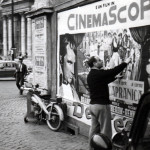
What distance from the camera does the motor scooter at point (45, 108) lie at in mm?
8641

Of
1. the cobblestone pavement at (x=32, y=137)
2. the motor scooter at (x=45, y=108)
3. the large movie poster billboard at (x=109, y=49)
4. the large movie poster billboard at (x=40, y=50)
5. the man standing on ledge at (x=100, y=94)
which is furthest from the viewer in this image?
the large movie poster billboard at (x=40, y=50)

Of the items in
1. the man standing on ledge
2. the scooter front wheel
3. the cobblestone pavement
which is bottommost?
the cobblestone pavement

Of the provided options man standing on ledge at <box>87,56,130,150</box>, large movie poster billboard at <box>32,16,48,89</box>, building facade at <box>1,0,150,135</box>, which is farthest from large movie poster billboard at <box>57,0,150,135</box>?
large movie poster billboard at <box>32,16,48,89</box>

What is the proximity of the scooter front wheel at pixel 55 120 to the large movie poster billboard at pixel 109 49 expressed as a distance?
329 mm

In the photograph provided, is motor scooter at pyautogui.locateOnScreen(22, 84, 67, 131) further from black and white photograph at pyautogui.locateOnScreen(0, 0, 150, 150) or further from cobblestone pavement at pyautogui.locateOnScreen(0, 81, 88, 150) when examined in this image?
cobblestone pavement at pyautogui.locateOnScreen(0, 81, 88, 150)

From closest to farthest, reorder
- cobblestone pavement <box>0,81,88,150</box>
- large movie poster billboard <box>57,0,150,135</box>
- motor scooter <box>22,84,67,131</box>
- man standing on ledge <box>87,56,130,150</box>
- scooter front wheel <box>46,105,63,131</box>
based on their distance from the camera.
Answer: man standing on ledge <box>87,56,130,150</box>
large movie poster billboard <box>57,0,150,135</box>
cobblestone pavement <box>0,81,88,150</box>
scooter front wheel <box>46,105,63,131</box>
motor scooter <box>22,84,67,131</box>

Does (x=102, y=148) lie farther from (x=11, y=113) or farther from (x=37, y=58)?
(x=11, y=113)

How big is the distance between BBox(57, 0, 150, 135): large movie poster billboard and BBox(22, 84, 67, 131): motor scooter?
32cm

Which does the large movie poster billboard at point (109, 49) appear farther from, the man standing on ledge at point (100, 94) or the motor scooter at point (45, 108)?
the man standing on ledge at point (100, 94)

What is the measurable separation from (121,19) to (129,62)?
2.63 ft

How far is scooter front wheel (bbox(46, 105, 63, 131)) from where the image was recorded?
8.52 m

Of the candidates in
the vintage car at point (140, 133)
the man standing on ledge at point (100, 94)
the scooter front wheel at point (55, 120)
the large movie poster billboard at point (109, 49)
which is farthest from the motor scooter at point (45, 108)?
the vintage car at point (140, 133)

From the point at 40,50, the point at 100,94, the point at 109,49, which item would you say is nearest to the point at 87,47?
the point at 109,49

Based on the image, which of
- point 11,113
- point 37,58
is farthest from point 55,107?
point 11,113
